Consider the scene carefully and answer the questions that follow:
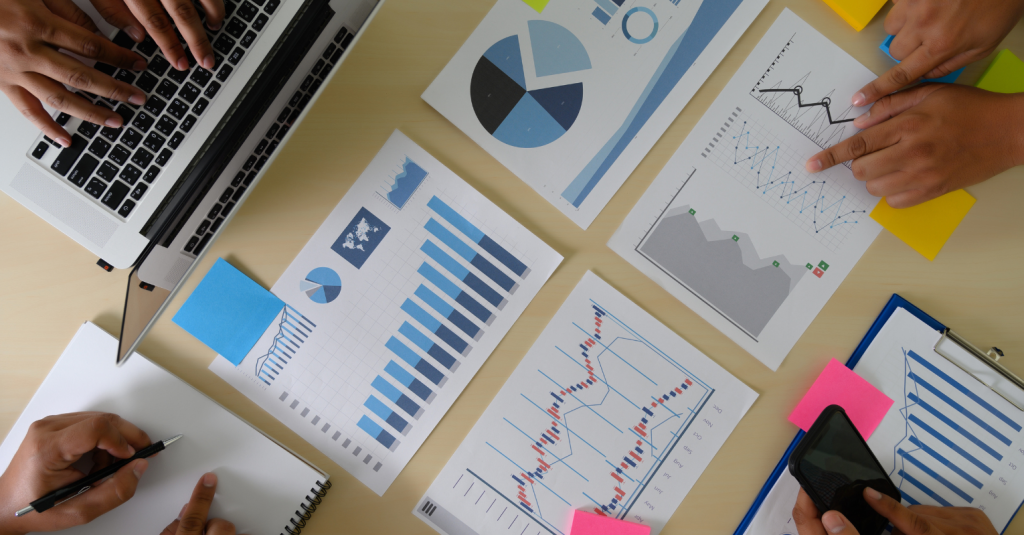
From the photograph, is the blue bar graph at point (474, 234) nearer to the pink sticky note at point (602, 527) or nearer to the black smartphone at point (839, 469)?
the pink sticky note at point (602, 527)

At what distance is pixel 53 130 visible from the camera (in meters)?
0.62

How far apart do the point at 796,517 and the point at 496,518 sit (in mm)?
458

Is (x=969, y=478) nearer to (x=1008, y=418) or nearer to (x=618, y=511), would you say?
(x=1008, y=418)

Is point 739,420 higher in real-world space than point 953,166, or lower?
lower

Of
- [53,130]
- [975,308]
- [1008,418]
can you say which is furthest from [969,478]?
[53,130]

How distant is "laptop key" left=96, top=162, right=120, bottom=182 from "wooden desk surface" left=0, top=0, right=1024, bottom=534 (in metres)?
0.18

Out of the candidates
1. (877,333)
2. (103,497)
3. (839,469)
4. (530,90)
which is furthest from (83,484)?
(877,333)

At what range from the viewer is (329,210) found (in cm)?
80

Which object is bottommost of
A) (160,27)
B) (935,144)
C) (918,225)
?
(160,27)

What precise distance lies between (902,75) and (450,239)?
74cm

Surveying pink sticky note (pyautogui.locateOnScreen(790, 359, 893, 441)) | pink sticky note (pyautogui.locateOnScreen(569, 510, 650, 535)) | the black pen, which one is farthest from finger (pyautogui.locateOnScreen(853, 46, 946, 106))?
the black pen

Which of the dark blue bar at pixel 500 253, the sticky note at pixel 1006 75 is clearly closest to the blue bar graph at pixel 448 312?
the dark blue bar at pixel 500 253

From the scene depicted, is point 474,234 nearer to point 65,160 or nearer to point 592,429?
point 592,429

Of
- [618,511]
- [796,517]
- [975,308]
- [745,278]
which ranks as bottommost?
[618,511]
